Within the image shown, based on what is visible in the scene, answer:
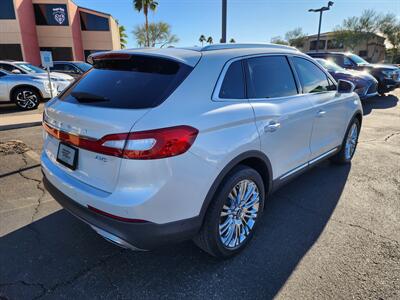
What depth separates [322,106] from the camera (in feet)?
11.4

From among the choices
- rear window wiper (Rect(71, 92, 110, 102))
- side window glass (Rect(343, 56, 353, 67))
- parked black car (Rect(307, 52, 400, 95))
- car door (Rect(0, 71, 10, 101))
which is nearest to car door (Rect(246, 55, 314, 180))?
rear window wiper (Rect(71, 92, 110, 102))

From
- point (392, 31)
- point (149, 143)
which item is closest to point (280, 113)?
point (149, 143)

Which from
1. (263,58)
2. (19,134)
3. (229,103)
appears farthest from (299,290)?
(19,134)

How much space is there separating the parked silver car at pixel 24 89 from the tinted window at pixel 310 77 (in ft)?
25.8

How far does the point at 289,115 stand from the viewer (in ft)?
9.37

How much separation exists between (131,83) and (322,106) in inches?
93.6

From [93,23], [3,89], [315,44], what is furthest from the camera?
[315,44]

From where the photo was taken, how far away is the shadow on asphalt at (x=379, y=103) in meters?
9.91

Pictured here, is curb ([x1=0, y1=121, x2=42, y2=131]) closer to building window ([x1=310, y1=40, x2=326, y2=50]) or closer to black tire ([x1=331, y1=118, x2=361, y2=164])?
black tire ([x1=331, y1=118, x2=361, y2=164])

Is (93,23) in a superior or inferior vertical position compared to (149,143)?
superior

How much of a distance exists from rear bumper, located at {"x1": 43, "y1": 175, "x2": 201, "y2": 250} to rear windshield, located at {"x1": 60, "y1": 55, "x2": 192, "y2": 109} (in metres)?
0.78

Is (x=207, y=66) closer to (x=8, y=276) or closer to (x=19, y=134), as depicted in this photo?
(x=8, y=276)

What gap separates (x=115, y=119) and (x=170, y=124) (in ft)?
1.18

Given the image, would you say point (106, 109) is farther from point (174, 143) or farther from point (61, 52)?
point (61, 52)
